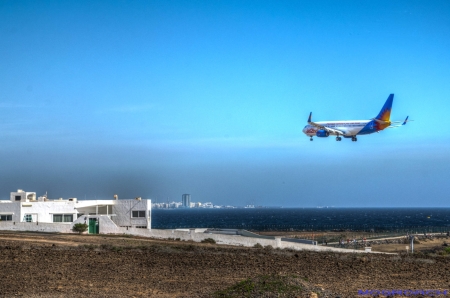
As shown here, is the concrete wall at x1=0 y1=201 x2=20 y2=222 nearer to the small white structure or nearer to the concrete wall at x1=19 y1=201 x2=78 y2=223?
the small white structure

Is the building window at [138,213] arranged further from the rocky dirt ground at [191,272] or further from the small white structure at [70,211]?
the rocky dirt ground at [191,272]

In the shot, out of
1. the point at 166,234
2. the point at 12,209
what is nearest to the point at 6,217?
the point at 12,209

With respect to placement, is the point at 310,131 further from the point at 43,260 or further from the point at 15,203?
the point at 43,260

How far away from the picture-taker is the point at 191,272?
23.0m

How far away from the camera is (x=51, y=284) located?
776 inches

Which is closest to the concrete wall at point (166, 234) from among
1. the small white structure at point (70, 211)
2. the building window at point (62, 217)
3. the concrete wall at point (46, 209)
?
the small white structure at point (70, 211)

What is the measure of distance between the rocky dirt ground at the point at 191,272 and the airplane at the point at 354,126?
1338 inches

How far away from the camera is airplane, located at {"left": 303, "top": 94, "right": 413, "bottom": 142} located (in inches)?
2480

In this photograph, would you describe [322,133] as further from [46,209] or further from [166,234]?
[46,209]

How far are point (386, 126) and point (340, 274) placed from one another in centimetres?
4329

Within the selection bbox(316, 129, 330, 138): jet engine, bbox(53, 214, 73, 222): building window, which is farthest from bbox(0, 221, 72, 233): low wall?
bbox(316, 129, 330, 138): jet engine

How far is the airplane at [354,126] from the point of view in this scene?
2480 inches

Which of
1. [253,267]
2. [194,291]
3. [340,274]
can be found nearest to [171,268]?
[253,267]

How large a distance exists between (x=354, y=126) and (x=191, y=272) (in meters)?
44.4
